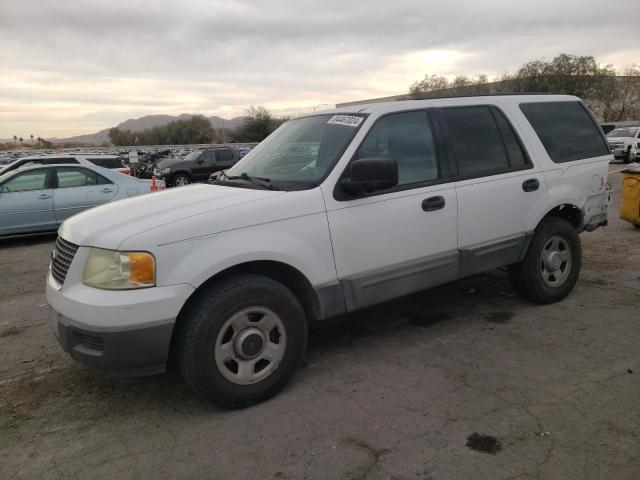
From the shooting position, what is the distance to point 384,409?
3.18 m

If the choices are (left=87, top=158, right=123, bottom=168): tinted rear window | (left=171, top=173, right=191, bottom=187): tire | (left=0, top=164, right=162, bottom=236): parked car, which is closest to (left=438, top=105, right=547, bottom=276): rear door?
(left=0, top=164, right=162, bottom=236): parked car

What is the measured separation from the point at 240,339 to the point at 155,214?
94 cm

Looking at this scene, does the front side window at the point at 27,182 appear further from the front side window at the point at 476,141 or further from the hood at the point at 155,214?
the front side window at the point at 476,141

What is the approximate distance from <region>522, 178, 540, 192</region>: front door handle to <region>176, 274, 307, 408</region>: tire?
2400 mm

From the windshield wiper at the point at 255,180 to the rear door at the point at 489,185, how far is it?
1.49 m

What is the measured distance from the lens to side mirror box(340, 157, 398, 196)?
3355 millimetres

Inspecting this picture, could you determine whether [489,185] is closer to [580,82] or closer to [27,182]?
[27,182]

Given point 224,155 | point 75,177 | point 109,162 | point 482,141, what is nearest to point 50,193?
point 75,177

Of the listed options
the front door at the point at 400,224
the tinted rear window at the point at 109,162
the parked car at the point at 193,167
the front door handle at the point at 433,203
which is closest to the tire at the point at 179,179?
the parked car at the point at 193,167

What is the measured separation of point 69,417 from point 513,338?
328cm

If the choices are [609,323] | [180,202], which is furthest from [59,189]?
[609,323]

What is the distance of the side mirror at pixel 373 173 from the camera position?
3.36 metres

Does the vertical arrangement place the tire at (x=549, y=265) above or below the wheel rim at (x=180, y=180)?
below

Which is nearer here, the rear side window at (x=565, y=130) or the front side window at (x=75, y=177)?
the rear side window at (x=565, y=130)
